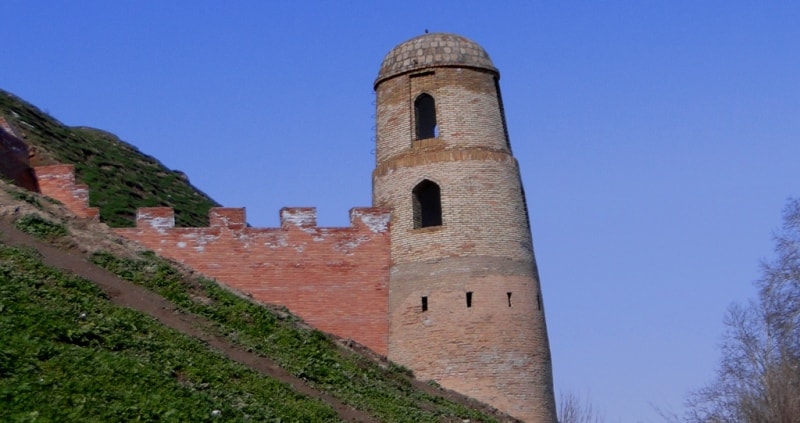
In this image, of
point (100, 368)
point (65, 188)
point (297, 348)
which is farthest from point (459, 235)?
point (100, 368)

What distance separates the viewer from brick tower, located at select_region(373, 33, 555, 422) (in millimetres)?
23375

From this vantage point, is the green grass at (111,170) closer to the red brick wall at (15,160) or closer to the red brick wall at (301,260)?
the red brick wall at (15,160)

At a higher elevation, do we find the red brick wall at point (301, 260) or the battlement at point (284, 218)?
the battlement at point (284, 218)

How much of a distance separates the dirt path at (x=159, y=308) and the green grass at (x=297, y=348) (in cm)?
28

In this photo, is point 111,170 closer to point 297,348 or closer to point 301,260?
point 301,260

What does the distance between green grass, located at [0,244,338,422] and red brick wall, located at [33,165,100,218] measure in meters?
7.84

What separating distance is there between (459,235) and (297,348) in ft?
21.9

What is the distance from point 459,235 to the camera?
955 inches

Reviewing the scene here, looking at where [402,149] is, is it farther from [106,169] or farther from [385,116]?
[106,169]

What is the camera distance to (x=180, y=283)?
1900 cm

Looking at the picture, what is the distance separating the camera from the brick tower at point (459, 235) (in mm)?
23375

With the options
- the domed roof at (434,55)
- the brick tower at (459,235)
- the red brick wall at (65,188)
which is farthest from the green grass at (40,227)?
the domed roof at (434,55)

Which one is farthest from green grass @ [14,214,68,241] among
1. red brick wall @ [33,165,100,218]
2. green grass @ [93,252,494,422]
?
red brick wall @ [33,165,100,218]

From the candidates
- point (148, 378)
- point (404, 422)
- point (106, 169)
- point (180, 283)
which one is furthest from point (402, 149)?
point (106, 169)
